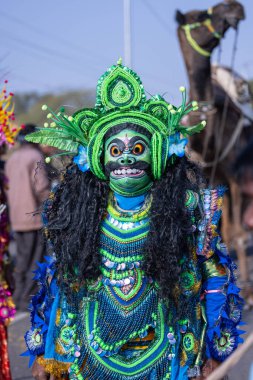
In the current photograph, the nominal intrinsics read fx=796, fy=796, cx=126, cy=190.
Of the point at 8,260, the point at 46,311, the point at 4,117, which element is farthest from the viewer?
the point at 8,260

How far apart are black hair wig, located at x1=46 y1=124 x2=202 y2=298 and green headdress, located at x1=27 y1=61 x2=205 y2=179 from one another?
0.09 meters

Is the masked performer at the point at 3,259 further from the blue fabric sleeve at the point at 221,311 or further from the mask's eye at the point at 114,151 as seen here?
the blue fabric sleeve at the point at 221,311

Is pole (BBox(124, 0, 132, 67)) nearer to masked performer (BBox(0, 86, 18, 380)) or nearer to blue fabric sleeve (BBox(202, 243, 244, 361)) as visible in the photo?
masked performer (BBox(0, 86, 18, 380))

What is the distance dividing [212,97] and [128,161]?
650cm

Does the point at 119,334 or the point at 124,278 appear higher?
the point at 124,278

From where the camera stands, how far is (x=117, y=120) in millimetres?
3789

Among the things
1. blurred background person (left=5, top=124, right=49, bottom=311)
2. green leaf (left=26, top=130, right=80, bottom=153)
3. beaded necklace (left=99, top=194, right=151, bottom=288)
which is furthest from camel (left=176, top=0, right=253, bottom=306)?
beaded necklace (left=99, top=194, right=151, bottom=288)

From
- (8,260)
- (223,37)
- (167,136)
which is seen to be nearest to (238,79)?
(223,37)

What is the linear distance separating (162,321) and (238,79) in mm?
8694

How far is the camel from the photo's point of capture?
384 inches

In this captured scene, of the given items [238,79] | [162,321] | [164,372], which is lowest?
[164,372]

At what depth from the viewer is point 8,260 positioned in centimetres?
551

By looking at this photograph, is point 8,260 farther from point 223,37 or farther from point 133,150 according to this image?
point 223,37

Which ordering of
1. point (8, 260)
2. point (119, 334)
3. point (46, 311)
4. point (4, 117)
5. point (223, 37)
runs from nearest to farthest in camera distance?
point (119, 334)
point (46, 311)
point (4, 117)
point (8, 260)
point (223, 37)
